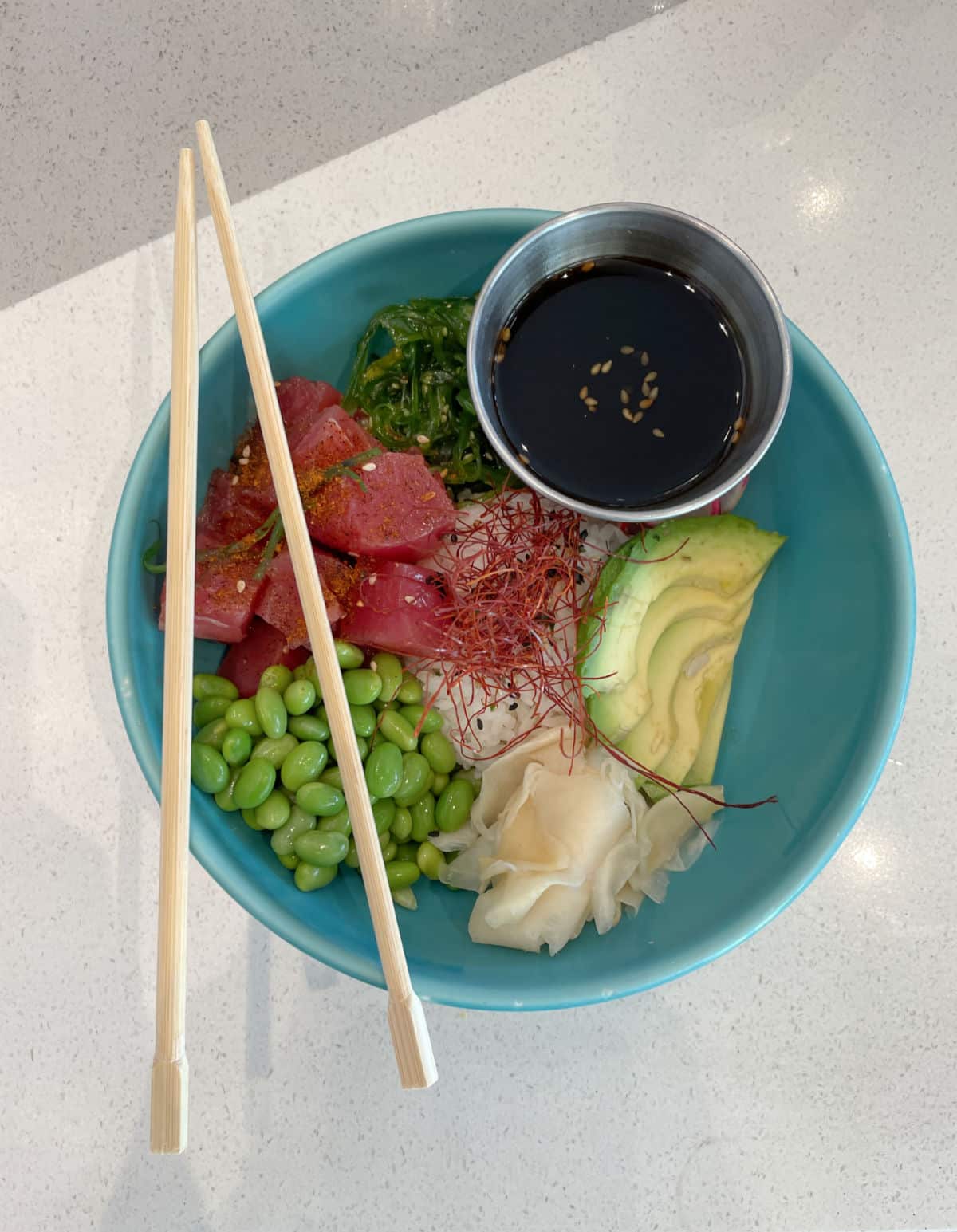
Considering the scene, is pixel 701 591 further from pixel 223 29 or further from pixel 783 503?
pixel 223 29

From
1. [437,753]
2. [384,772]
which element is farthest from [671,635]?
[384,772]

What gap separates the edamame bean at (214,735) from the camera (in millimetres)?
1667

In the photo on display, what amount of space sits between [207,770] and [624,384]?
3.41ft

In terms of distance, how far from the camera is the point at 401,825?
1.71m

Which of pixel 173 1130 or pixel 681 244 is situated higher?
A: pixel 681 244

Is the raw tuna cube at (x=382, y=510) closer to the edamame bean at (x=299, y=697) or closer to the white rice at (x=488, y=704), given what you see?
the white rice at (x=488, y=704)

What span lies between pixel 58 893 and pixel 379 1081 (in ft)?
2.58

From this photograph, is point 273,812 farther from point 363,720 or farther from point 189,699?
point 189,699

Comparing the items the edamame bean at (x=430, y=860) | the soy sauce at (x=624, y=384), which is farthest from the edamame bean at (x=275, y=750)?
the soy sauce at (x=624, y=384)

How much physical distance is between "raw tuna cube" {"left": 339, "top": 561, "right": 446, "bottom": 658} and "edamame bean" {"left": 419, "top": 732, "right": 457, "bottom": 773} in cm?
17

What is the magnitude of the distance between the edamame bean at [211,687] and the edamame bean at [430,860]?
0.46m

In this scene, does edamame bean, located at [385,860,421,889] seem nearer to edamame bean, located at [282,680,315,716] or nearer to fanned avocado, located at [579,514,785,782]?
edamame bean, located at [282,680,315,716]

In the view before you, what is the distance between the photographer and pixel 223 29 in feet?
7.02

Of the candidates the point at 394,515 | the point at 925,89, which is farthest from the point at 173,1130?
the point at 925,89
